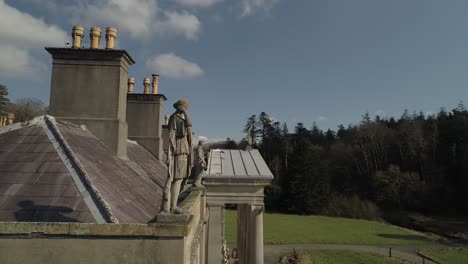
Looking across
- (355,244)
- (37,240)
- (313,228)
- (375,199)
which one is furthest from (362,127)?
(37,240)

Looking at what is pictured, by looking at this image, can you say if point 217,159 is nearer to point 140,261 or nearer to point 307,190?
point 140,261

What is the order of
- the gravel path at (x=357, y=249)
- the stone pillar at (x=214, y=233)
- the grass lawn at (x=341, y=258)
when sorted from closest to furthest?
the stone pillar at (x=214, y=233) → the grass lawn at (x=341, y=258) → the gravel path at (x=357, y=249)

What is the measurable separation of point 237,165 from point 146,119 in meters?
6.30

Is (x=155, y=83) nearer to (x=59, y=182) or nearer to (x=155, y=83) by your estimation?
(x=155, y=83)


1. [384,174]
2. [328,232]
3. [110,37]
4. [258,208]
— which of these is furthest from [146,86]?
[384,174]

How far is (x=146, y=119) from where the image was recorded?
17797 mm

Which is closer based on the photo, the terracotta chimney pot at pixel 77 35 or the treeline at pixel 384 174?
the terracotta chimney pot at pixel 77 35

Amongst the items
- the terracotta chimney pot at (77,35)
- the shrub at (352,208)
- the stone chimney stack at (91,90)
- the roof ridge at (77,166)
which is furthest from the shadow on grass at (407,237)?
the roof ridge at (77,166)

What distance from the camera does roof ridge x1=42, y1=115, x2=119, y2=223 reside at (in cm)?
566

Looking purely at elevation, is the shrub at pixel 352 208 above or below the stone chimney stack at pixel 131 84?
below

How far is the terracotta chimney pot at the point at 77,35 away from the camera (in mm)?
10889

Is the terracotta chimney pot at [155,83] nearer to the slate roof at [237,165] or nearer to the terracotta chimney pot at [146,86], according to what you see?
the terracotta chimney pot at [146,86]

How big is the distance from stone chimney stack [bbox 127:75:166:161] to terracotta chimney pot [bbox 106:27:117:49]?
21.3ft

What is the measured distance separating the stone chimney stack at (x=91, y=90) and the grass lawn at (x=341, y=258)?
74.7ft
